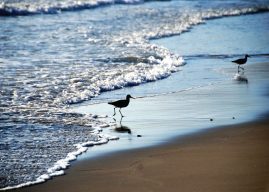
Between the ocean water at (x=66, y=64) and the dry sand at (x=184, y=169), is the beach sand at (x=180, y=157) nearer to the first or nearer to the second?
the dry sand at (x=184, y=169)

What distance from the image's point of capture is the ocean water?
9311 millimetres

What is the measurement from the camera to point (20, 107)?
38.2ft

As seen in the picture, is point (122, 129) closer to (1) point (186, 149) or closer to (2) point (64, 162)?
(1) point (186, 149)

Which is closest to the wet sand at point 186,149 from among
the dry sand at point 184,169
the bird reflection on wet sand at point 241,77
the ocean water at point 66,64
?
the dry sand at point 184,169

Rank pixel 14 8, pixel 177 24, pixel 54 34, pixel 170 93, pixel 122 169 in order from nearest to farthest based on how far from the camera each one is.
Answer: pixel 122 169 < pixel 170 93 < pixel 54 34 < pixel 177 24 < pixel 14 8

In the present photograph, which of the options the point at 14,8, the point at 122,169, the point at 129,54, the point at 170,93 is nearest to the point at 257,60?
the point at 129,54

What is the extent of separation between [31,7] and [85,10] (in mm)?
2581

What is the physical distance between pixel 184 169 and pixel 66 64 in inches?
320

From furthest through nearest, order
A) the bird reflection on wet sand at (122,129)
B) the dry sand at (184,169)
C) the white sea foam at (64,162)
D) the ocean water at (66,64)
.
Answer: the bird reflection on wet sand at (122,129), the ocean water at (66,64), the white sea foam at (64,162), the dry sand at (184,169)

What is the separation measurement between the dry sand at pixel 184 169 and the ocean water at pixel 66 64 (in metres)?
0.49

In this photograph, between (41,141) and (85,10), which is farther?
(85,10)

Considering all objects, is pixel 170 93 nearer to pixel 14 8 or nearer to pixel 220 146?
pixel 220 146

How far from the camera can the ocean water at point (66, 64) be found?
931 cm

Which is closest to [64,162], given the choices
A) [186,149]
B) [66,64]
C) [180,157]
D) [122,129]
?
[180,157]
